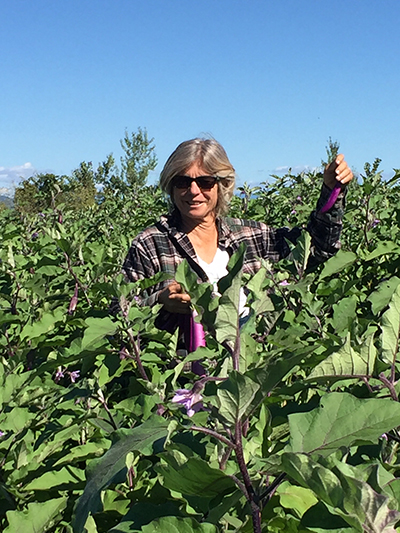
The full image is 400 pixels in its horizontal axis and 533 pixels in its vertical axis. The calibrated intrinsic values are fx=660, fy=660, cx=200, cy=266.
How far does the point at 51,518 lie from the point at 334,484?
72 centimetres

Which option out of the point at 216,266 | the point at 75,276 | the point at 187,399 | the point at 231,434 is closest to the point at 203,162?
the point at 216,266

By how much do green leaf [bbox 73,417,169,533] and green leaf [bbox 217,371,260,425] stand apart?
0.33 feet

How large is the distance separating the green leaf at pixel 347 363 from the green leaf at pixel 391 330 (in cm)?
2

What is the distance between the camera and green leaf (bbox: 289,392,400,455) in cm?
84

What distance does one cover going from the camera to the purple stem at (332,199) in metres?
3.09

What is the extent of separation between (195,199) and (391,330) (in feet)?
8.20

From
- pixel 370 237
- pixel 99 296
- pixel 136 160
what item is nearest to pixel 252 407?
pixel 99 296

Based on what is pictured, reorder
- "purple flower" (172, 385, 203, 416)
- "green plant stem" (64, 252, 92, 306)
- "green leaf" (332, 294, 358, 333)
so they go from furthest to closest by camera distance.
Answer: "green plant stem" (64, 252, 92, 306), "green leaf" (332, 294, 358, 333), "purple flower" (172, 385, 203, 416)

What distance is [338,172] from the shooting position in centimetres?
296

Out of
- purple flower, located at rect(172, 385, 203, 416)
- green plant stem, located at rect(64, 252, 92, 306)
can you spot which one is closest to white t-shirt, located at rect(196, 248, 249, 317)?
green plant stem, located at rect(64, 252, 92, 306)

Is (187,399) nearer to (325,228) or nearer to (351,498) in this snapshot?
(351,498)

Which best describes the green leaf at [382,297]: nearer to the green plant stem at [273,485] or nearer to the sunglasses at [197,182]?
the green plant stem at [273,485]

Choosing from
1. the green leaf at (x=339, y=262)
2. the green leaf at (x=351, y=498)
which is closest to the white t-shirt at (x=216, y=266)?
the green leaf at (x=339, y=262)

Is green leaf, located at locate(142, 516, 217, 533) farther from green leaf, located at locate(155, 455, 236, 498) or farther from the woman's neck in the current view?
the woman's neck
